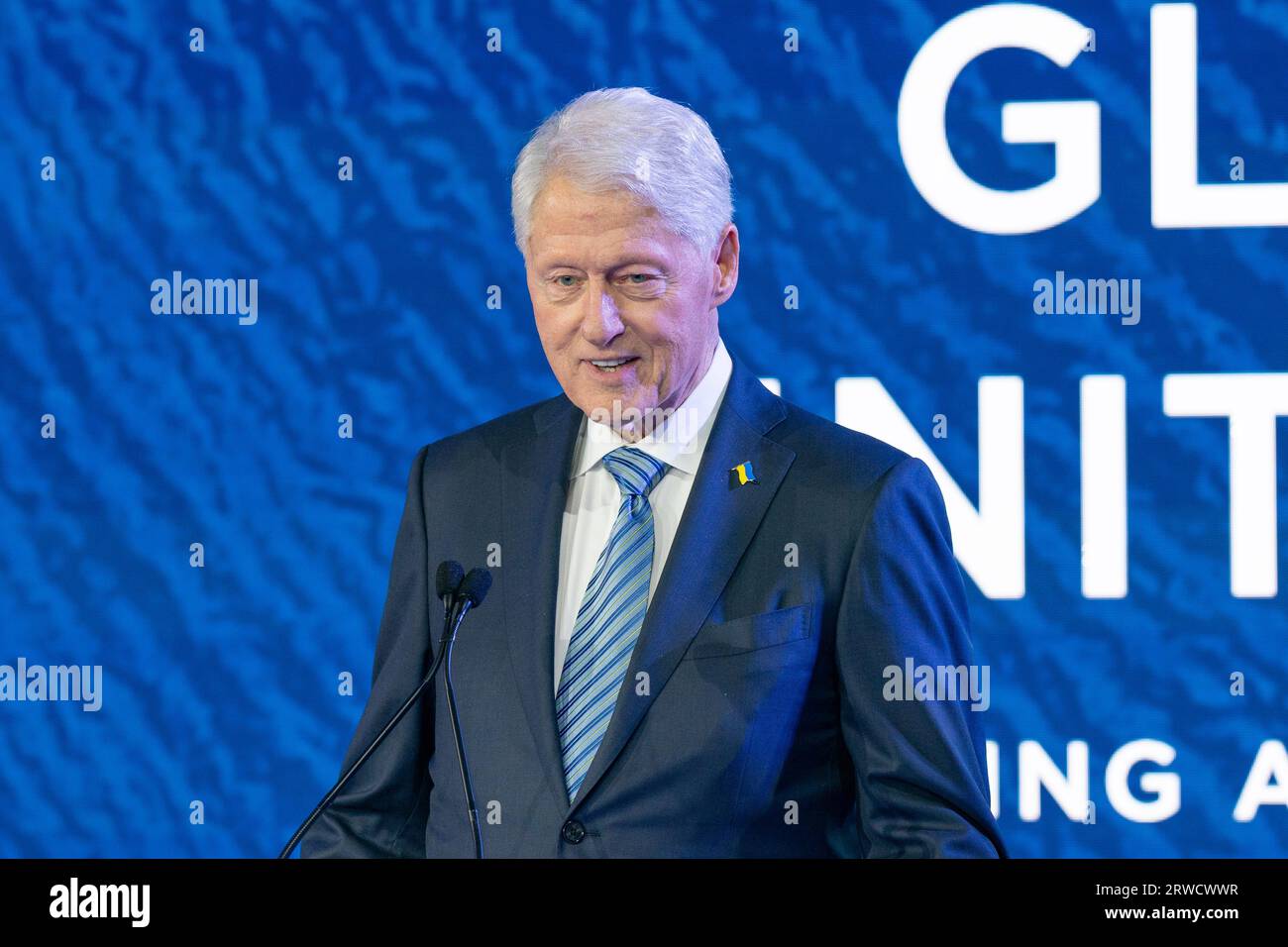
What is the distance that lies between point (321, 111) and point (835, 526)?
1.82m

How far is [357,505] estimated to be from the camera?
3.01 metres

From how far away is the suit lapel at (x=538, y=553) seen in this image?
1656mm

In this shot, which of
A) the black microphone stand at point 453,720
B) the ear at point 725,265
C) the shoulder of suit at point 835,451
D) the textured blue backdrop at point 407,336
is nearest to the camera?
the black microphone stand at point 453,720

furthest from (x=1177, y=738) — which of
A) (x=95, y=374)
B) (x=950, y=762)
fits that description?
(x=95, y=374)

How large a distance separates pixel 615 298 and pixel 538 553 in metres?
0.32

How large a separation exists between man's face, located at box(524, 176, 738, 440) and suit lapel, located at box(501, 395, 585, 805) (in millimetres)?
92

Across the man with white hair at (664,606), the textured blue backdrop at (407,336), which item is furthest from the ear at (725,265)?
the textured blue backdrop at (407,336)

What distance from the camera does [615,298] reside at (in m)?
1.71

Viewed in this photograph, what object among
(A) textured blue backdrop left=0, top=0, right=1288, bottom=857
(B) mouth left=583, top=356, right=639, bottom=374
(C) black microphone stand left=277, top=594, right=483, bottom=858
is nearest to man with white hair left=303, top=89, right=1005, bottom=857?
(B) mouth left=583, top=356, right=639, bottom=374

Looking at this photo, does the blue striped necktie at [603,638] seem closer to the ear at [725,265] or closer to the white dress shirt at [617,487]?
the white dress shirt at [617,487]

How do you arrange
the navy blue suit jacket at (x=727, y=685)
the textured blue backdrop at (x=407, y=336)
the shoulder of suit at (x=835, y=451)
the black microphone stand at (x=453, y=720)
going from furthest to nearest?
1. the textured blue backdrop at (x=407, y=336)
2. the shoulder of suit at (x=835, y=451)
3. the navy blue suit jacket at (x=727, y=685)
4. the black microphone stand at (x=453, y=720)

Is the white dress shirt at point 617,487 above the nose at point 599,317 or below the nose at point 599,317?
below

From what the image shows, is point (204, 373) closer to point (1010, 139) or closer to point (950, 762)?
point (1010, 139)

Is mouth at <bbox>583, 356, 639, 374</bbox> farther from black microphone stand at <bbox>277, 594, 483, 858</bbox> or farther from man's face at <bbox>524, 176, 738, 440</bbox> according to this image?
black microphone stand at <bbox>277, 594, 483, 858</bbox>
